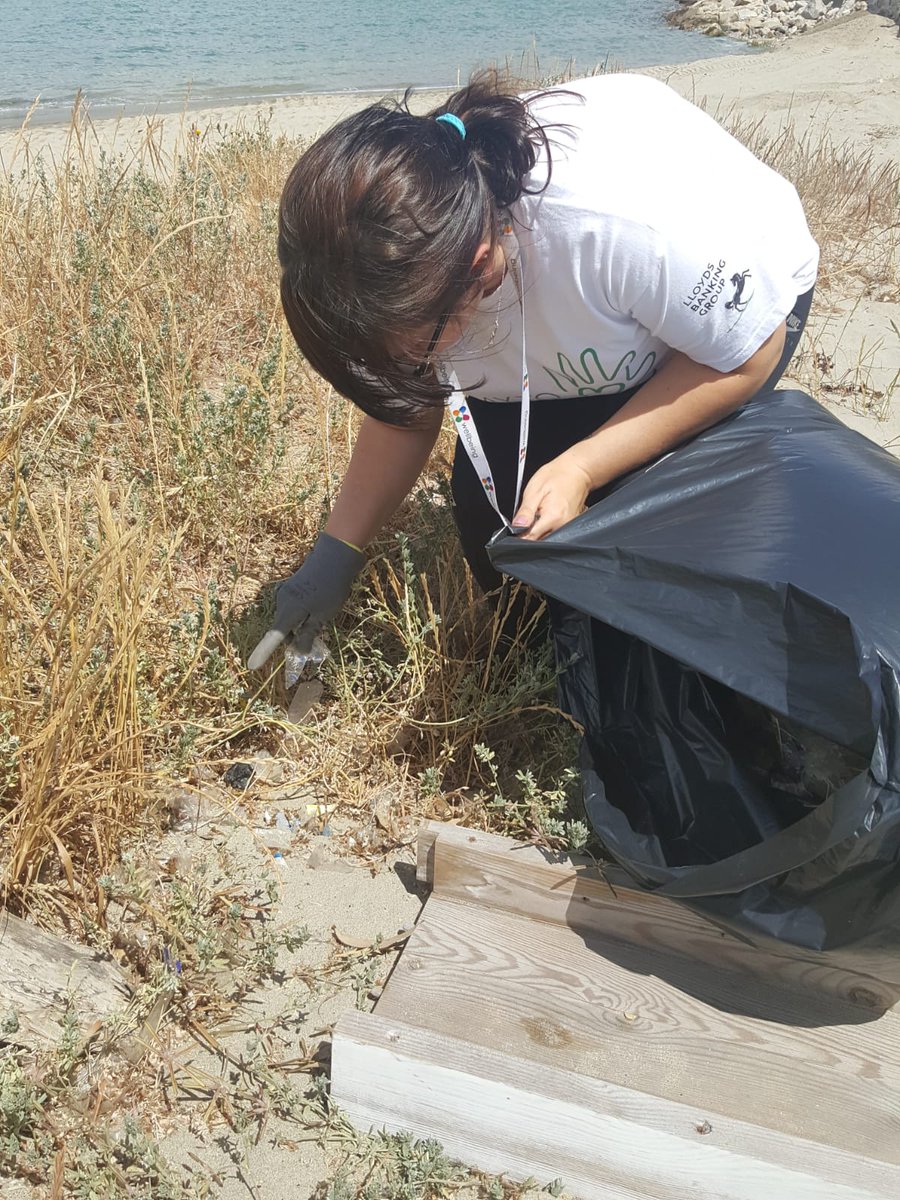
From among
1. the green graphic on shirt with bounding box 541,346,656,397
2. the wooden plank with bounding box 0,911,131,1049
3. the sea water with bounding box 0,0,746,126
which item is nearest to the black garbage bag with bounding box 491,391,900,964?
the green graphic on shirt with bounding box 541,346,656,397

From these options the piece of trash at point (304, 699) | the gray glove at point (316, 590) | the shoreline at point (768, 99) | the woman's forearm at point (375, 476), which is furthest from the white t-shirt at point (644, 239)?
the shoreline at point (768, 99)

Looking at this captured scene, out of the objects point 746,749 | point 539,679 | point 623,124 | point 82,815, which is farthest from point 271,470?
point 746,749

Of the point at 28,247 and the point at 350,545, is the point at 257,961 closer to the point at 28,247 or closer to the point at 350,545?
the point at 350,545

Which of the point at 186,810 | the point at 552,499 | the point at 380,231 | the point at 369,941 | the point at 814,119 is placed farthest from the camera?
the point at 814,119

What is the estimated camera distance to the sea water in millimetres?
12156

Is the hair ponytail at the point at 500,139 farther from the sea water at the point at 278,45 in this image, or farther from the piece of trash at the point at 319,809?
the sea water at the point at 278,45

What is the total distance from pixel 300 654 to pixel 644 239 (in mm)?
1042

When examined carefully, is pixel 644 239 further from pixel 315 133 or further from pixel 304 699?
pixel 315 133

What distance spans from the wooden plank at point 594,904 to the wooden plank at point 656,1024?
3 centimetres

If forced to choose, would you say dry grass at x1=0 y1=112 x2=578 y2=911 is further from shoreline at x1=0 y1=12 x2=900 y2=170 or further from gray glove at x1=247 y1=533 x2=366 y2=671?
shoreline at x1=0 y1=12 x2=900 y2=170

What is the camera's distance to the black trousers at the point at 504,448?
2.04 meters

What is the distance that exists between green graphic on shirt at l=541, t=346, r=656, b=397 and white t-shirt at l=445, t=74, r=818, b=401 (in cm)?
1

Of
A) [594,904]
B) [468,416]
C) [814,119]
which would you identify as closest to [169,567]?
[468,416]

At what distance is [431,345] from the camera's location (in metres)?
1.46
